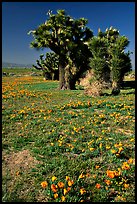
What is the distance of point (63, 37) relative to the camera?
2902cm

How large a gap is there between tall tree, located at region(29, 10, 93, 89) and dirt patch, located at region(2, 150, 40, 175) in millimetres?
22559

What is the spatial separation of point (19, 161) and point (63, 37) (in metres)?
23.7

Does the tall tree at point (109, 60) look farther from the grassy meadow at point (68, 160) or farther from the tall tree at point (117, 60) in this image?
the grassy meadow at point (68, 160)

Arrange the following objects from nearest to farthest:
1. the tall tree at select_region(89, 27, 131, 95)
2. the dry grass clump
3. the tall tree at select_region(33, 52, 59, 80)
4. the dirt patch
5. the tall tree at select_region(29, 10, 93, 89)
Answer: the dirt patch
the dry grass clump
the tall tree at select_region(89, 27, 131, 95)
the tall tree at select_region(29, 10, 93, 89)
the tall tree at select_region(33, 52, 59, 80)

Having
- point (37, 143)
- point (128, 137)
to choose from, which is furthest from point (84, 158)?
point (128, 137)

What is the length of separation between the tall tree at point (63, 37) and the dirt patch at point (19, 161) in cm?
2256

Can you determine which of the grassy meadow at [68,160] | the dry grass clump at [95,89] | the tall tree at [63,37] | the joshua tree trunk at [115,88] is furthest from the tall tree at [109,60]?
the grassy meadow at [68,160]

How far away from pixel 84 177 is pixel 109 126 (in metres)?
4.82

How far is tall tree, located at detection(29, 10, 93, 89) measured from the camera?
95.2ft

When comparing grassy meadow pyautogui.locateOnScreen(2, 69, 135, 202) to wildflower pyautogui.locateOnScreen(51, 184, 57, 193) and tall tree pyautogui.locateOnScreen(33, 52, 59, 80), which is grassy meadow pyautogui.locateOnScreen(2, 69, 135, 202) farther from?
tall tree pyautogui.locateOnScreen(33, 52, 59, 80)

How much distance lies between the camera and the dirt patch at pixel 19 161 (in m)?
6.73

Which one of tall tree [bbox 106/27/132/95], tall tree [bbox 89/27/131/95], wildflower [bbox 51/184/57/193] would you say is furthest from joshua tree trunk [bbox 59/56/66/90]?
wildflower [bbox 51/184/57/193]

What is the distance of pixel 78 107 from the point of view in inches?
601

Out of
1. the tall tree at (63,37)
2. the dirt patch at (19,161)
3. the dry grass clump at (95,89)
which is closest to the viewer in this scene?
the dirt patch at (19,161)
